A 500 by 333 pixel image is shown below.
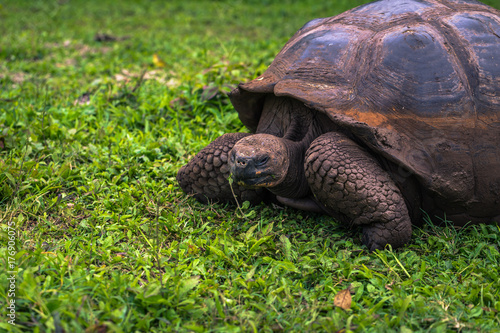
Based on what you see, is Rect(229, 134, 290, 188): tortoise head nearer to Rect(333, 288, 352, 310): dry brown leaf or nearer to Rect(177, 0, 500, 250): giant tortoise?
Rect(177, 0, 500, 250): giant tortoise

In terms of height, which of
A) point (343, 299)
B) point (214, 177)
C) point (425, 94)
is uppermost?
point (425, 94)

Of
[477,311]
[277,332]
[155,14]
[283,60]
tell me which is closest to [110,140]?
[283,60]

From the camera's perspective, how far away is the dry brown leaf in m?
2.07

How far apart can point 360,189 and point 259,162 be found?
562 mm

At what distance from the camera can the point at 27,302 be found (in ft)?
6.21

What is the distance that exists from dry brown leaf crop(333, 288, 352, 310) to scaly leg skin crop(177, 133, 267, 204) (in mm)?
1019

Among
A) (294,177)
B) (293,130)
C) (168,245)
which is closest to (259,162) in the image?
(294,177)

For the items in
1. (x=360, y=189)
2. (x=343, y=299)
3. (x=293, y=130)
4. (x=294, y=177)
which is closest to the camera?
(x=343, y=299)

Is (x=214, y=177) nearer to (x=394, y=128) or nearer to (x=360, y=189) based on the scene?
(x=360, y=189)

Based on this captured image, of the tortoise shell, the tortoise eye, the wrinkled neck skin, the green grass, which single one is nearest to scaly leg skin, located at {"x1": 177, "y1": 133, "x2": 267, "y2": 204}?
the green grass

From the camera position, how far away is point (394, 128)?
249 centimetres

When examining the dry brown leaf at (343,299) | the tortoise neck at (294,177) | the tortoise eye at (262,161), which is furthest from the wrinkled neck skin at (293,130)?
the dry brown leaf at (343,299)

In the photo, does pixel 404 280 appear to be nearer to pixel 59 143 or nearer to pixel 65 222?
pixel 65 222

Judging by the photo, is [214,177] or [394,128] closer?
[394,128]
